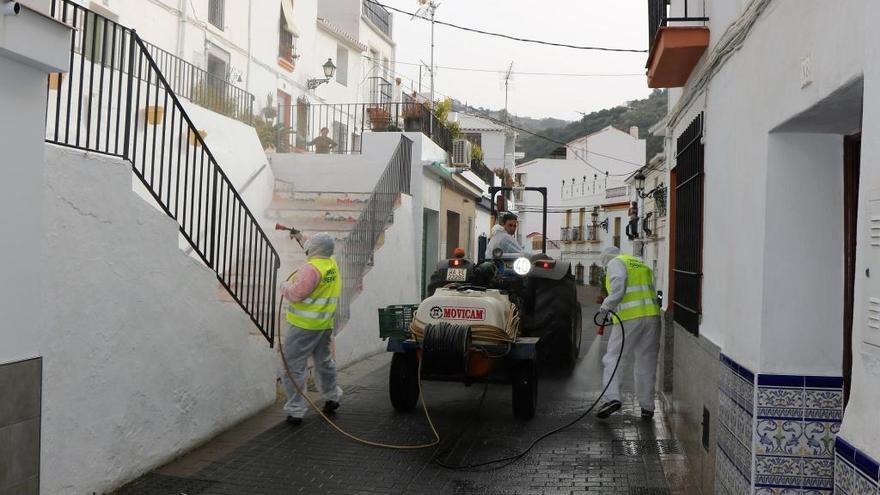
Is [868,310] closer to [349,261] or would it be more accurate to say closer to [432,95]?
[349,261]

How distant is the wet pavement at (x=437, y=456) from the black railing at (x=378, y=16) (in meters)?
24.4

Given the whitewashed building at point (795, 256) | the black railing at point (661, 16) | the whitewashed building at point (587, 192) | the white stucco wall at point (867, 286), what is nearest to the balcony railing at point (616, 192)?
the whitewashed building at point (587, 192)

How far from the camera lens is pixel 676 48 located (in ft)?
20.3

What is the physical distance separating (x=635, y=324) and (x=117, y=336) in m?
4.73

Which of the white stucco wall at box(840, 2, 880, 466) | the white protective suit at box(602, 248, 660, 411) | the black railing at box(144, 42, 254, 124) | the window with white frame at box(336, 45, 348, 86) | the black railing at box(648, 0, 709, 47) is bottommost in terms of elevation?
the white protective suit at box(602, 248, 660, 411)

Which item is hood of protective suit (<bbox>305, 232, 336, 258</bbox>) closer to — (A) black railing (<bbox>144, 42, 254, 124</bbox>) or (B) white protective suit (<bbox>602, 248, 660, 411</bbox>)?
(B) white protective suit (<bbox>602, 248, 660, 411</bbox>)

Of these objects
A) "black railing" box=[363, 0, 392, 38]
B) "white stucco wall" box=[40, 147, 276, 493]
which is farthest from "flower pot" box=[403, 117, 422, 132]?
"black railing" box=[363, 0, 392, 38]

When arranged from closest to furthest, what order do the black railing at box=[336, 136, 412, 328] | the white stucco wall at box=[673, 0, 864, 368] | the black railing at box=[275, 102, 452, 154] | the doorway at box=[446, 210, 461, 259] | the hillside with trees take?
1. the white stucco wall at box=[673, 0, 864, 368]
2. the black railing at box=[336, 136, 412, 328]
3. the black railing at box=[275, 102, 452, 154]
4. the doorway at box=[446, 210, 461, 259]
5. the hillside with trees

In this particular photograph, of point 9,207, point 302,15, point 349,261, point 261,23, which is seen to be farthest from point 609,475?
point 302,15

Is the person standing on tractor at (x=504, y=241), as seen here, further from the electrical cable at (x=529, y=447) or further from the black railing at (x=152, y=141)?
the black railing at (x=152, y=141)

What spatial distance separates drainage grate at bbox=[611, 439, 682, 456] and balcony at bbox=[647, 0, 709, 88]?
3.23 m

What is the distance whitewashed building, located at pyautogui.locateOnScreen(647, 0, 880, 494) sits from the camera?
2506mm

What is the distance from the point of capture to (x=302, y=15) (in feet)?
74.1

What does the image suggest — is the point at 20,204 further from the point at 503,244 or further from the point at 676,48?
the point at 503,244
